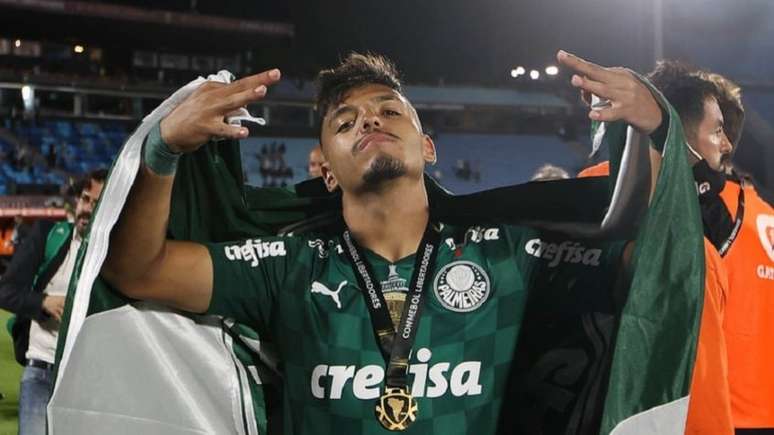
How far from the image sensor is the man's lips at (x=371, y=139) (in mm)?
2014

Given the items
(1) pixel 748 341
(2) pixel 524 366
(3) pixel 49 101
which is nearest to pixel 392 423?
(2) pixel 524 366

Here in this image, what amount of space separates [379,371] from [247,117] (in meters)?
0.63

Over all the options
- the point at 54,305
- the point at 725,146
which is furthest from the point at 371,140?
the point at 54,305

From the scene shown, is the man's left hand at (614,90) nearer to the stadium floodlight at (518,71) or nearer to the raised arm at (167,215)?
the raised arm at (167,215)

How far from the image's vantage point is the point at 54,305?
10.7 feet

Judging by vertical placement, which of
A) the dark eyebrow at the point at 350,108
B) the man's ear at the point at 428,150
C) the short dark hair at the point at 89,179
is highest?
the dark eyebrow at the point at 350,108

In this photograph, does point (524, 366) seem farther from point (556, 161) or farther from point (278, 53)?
point (278, 53)

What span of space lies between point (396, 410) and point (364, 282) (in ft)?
1.01

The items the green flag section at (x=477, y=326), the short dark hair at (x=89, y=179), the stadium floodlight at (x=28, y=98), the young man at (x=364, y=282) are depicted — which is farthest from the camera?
the stadium floodlight at (x=28, y=98)

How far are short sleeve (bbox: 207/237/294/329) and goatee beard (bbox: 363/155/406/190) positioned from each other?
11.1 inches

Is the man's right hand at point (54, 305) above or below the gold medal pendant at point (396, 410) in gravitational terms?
below

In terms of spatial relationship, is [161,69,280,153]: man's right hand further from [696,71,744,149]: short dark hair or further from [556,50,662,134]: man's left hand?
[696,71,744,149]: short dark hair

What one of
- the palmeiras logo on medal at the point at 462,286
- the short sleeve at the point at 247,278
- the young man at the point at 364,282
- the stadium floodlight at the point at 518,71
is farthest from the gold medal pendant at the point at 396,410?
the stadium floodlight at the point at 518,71

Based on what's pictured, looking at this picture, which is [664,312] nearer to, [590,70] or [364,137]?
[590,70]
